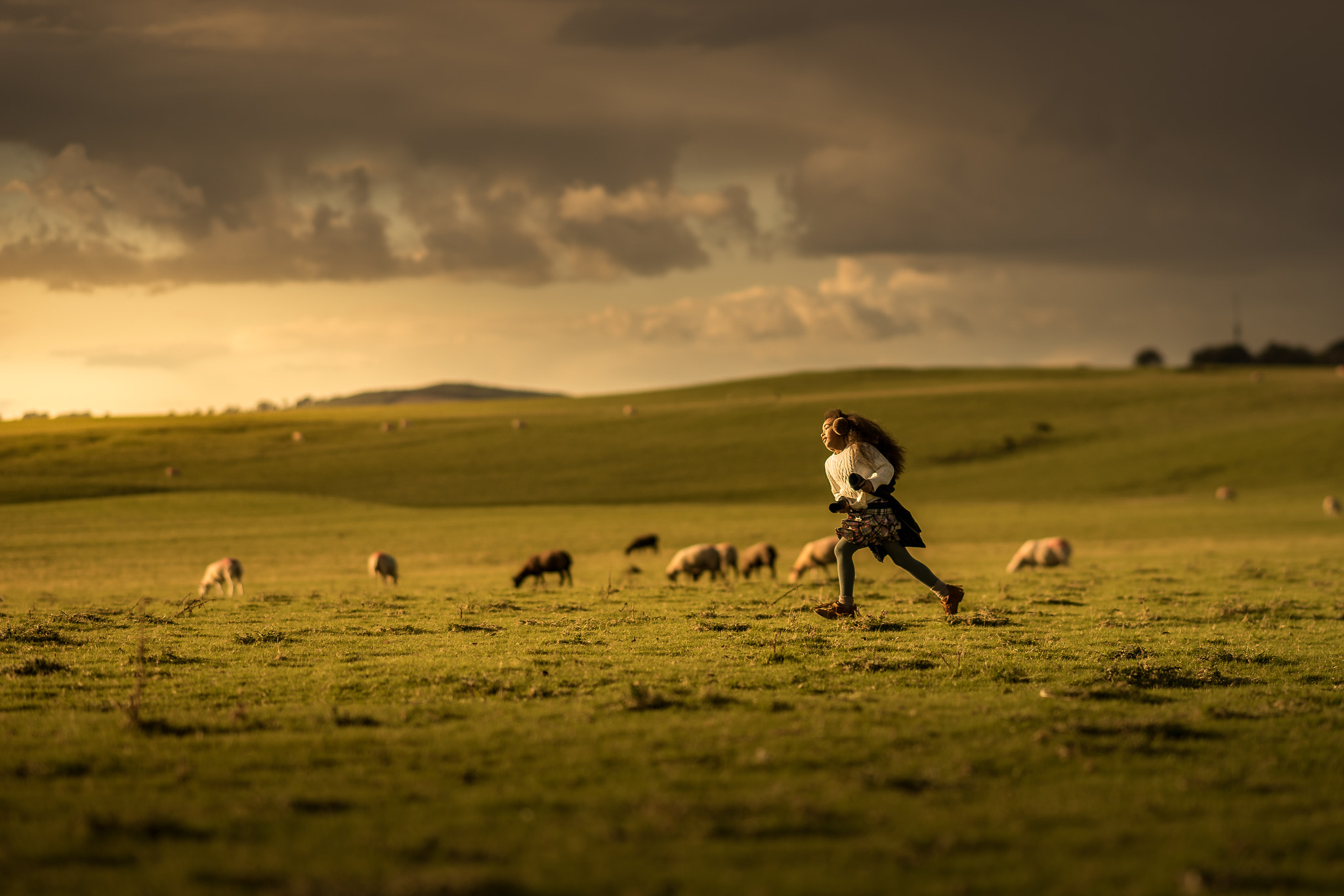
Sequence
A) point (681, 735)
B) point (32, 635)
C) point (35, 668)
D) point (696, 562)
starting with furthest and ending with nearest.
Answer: point (696, 562), point (32, 635), point (35, 668), point (681, 735)

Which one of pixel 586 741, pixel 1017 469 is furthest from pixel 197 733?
pixel 1017 469

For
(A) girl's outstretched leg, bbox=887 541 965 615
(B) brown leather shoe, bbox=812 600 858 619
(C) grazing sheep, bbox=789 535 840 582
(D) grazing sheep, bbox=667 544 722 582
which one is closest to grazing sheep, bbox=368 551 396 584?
(D) grazing sheep, bbox=667 544 722 582

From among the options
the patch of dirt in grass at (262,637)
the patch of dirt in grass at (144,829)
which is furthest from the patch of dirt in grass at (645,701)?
the patch of dirt in grass at (262,637)

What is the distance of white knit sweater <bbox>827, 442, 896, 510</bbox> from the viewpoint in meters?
13.7

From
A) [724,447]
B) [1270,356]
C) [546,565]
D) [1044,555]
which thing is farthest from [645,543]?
[1270,356]

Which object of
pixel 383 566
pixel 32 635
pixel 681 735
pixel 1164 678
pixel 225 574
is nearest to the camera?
pixel 681 735

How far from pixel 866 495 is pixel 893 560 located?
95 centimetres

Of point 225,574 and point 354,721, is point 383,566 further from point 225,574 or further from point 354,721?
point 354,721

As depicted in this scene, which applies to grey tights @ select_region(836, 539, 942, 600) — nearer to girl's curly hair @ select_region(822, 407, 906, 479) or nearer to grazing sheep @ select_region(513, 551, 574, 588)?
girl's curly hair @ select_region(822, 407, 906, 479)

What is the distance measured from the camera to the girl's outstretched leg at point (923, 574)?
13.8 metres

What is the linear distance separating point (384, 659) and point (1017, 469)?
65117 mm

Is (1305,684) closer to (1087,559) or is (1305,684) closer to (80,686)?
(80,686)

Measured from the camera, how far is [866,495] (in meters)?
13.8

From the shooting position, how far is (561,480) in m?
72.8
